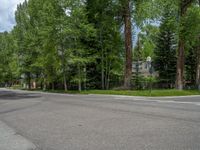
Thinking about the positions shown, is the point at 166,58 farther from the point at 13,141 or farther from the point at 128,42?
the point at 13,141

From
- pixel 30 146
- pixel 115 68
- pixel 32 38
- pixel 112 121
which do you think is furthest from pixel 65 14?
pixel 30 146

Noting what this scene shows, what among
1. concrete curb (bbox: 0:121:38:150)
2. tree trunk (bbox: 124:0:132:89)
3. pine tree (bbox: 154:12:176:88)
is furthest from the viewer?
pine tree (bbox: 154:12:176:88)

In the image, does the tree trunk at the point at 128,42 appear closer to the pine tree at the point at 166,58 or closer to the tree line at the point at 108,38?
the tree line at the point at 108,38

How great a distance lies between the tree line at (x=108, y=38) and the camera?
129ft

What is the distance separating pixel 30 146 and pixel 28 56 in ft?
189

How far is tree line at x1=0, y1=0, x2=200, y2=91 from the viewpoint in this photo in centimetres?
3925

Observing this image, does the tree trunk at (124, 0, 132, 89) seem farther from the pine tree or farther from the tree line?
the pine tree

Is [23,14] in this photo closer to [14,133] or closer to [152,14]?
[152,14]

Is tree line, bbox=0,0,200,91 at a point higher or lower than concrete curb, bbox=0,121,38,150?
higher

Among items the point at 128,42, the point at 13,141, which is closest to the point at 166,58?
the point at 128,42

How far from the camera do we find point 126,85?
3984cm

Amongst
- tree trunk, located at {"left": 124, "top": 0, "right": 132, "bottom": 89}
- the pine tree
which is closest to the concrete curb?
tree trunk, located at {"left": 124, "top": 0, "right": 132, "bottom": 89}

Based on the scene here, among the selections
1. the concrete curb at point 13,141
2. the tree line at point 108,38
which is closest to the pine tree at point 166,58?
the tree line at point 108,38

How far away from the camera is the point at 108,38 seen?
159 ft
